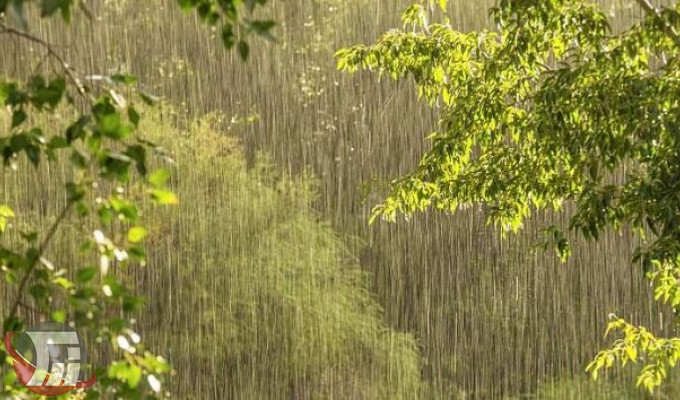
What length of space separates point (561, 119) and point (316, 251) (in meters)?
12.3

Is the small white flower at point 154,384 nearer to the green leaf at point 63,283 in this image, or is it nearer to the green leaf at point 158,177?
the green leaf at point 63,283

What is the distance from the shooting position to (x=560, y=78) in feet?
15.1

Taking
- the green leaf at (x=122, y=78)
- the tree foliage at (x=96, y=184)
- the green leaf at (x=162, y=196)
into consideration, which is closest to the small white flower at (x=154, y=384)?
the tree foliage at (x=96, y=184)

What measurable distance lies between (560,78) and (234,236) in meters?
11.8

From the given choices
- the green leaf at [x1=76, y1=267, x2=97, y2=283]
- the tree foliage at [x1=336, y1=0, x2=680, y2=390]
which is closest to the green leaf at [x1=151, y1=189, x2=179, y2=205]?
the green leaf at [x1=76, y1=267, x2=97, y2=283]

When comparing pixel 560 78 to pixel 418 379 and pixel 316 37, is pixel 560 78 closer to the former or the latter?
pixel 418 379

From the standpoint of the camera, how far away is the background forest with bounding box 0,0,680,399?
16.0 meters

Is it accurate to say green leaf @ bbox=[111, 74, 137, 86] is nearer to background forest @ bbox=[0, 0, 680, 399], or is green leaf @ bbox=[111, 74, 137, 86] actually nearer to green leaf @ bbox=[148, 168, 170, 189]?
green leaf @ bbox=[148, 168, 170, 189]

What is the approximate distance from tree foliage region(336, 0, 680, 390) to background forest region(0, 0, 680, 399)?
862cm

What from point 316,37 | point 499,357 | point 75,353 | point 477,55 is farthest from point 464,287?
point 75,353

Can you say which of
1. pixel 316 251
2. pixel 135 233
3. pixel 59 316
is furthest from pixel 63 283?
pixel 316 251

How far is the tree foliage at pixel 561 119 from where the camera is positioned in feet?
14.1

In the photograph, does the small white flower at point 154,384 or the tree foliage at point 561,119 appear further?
the tree foliage at point 561,119

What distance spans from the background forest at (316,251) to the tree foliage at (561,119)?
862 cm
